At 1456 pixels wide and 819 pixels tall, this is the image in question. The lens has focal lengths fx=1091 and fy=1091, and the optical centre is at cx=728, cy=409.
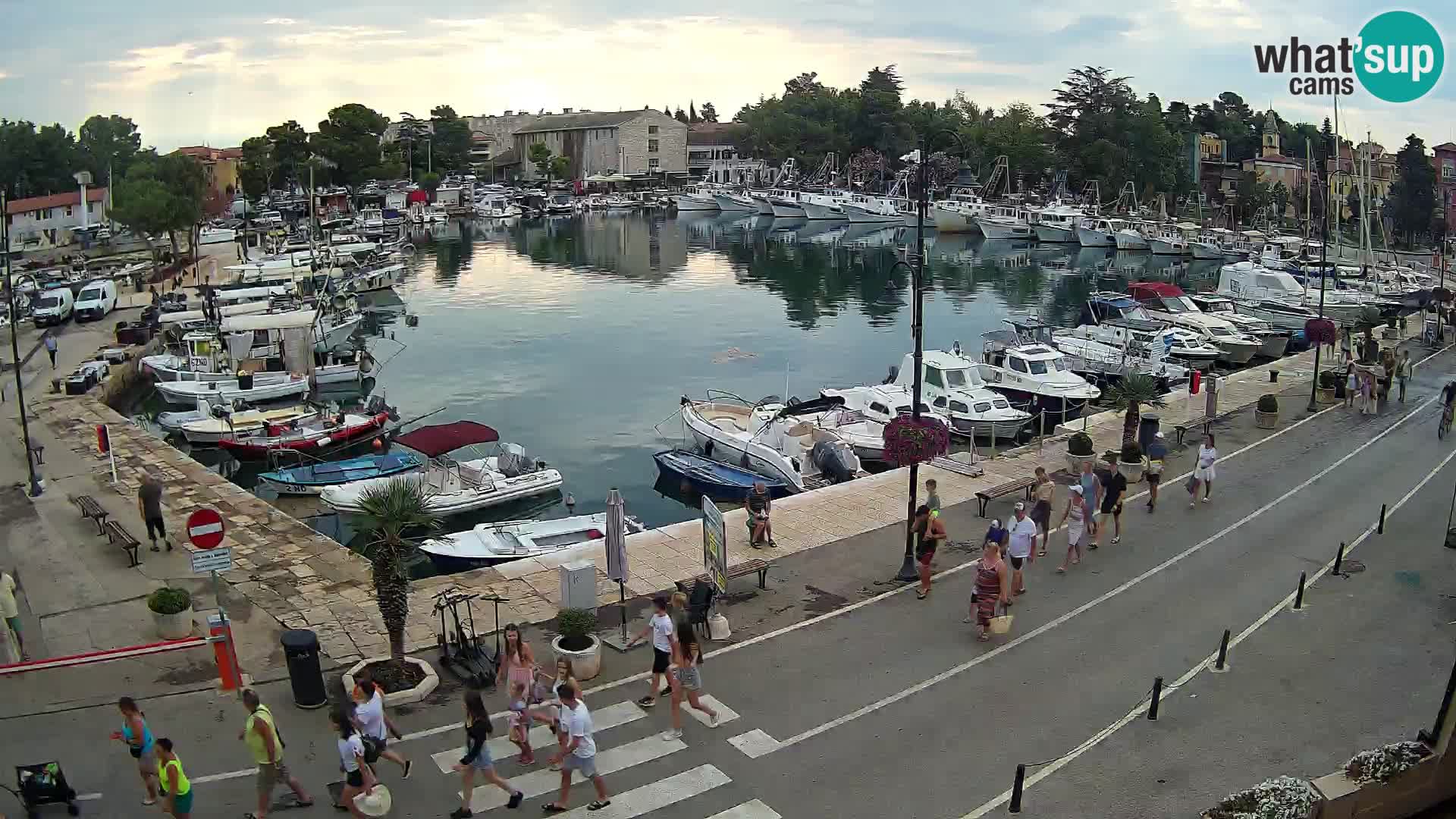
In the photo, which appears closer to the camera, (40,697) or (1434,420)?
(40,697)

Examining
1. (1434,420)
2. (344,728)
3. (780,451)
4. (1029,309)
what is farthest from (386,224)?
(344,728)

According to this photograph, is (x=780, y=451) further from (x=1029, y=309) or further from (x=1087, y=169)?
(x=1087, y=169)

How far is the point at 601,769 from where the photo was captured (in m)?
12.3

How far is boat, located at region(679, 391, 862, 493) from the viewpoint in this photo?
29250 mm

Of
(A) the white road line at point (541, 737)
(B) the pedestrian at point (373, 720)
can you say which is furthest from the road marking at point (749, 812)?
(B) the pedestrian at point (373, 720)

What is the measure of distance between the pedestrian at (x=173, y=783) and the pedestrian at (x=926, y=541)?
10.7 meters

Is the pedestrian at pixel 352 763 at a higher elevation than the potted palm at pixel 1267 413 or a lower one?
lower

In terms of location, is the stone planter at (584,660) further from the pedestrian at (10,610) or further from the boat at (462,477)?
the boat at (462,477)

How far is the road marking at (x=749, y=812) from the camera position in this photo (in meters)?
11.3

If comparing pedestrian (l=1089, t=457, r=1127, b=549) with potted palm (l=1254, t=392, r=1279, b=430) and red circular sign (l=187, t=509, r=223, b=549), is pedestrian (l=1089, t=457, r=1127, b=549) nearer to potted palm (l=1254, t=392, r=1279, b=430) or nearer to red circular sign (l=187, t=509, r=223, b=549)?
potted palm (l=1254, t=392, r=1279, b=430)

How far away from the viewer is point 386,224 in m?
125

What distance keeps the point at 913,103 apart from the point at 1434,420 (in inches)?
5991

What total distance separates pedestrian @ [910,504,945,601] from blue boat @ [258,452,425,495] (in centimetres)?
1714

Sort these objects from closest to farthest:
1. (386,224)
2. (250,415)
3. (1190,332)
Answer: (250,415) < (1190,332) < (386,224)
